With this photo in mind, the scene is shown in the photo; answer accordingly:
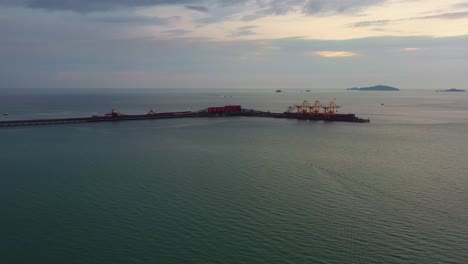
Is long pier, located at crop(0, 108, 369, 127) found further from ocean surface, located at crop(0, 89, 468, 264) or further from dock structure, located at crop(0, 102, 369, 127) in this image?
ocean surface, located at crop(0, 89, 468, 264)

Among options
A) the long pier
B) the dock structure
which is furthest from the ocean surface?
the dock structure

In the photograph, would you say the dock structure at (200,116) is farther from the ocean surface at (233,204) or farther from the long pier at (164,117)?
the ocean surface at (233,204)

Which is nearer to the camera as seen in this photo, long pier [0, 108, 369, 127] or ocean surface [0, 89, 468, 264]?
ocean surface [0, 89, 468, 264]

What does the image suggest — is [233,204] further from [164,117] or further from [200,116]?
[200,116]

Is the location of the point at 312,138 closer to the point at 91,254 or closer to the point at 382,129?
the point at 382,129

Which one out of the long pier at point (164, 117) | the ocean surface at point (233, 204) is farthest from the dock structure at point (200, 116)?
the ocean surface at point (233, 204)

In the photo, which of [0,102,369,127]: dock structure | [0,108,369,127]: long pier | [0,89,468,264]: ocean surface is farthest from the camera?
[0,102,369,127]: dock structure

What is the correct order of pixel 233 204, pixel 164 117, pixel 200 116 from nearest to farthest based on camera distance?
pixel 233 204
pixel 164 117
pixel 200 116

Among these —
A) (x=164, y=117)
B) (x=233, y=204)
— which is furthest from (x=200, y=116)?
(x=233, y=204)

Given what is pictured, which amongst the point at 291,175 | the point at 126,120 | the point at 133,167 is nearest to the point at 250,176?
the point at 291,175

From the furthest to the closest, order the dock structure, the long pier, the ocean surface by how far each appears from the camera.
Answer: the dock structure → the long pier → the ocean surface

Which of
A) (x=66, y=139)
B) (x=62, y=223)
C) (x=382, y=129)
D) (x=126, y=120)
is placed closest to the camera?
(x=62, y=223)
